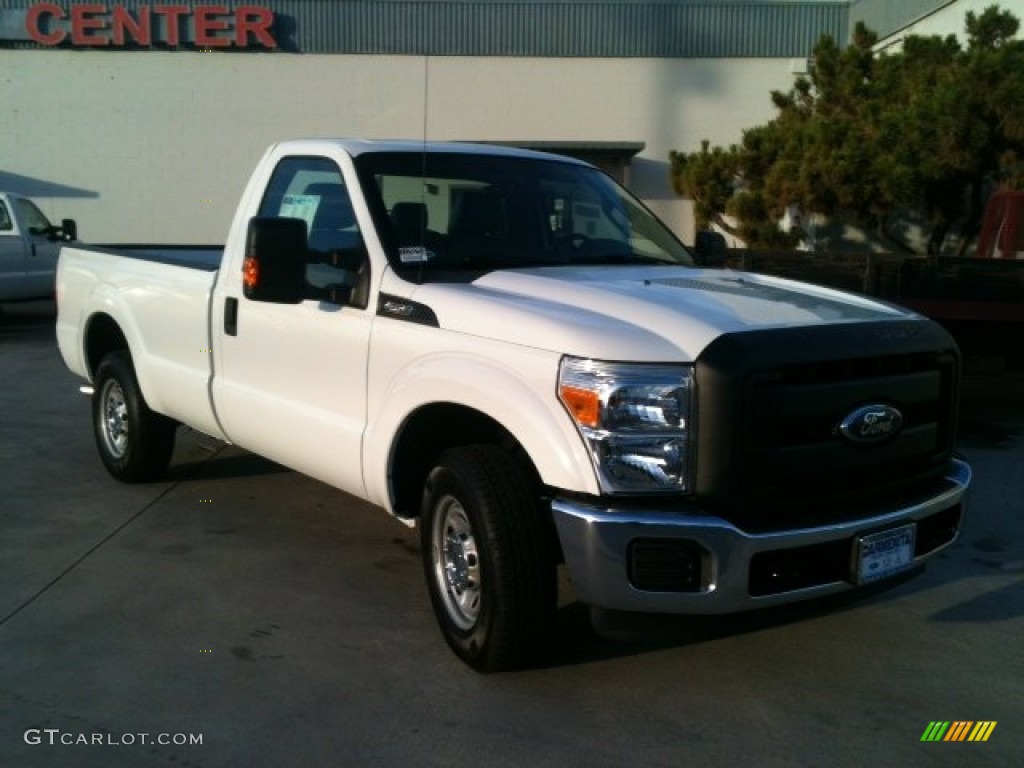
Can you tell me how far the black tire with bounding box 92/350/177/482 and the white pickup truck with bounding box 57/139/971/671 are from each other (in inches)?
38.7

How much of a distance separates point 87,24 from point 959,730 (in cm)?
2337

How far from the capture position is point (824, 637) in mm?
4586

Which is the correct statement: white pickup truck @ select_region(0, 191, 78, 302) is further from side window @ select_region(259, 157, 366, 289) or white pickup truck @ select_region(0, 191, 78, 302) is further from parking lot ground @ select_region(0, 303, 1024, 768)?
side window @ select_region(259, 157, 366, 289)

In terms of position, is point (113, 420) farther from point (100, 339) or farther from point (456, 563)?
point (456, 563)

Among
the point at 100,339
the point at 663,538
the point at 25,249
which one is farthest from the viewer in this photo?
the point at 25,249

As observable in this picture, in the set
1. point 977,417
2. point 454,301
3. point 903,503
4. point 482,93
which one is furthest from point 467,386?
point 482,93

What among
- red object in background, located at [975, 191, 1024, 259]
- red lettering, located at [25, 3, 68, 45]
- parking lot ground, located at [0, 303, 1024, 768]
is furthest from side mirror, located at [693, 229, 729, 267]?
red lettering, located at [25, 3, 68, 45]

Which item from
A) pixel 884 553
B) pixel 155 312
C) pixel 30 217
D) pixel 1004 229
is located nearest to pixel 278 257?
pixel 155 312

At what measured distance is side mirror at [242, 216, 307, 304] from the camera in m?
4.48

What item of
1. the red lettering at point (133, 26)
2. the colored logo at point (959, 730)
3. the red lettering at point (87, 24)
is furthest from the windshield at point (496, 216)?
the red lettering at point (87, 24)

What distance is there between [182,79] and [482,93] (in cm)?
639

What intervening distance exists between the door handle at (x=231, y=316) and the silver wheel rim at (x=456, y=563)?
179 cm

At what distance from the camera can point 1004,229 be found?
1037 centimetres

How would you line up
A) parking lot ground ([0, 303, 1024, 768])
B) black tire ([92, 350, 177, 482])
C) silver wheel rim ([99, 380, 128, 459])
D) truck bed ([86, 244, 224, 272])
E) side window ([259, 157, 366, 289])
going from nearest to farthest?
parking lot ground ([0, 303, 1024, 768])
side window ([259, 157, 366, 289])
truck bed ([86, 244, 224, 272])
black tire ([92, 350, 177, 482])
silver wheel rim ([99, 380, 128, 459])
